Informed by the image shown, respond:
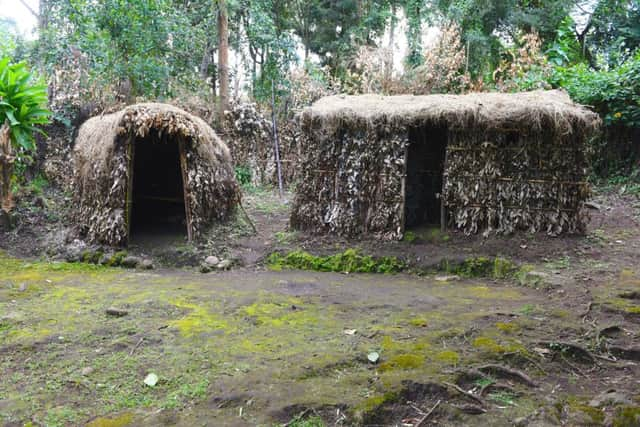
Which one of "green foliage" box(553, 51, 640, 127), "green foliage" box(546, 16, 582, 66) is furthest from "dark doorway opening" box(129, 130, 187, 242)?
"green foliage" box(546, 16, 582, 66)

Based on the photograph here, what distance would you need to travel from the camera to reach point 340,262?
6.73 metres

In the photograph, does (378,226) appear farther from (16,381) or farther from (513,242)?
(16,381)

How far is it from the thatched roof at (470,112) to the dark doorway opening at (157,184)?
313 cm

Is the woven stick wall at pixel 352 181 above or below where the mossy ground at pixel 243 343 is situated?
above

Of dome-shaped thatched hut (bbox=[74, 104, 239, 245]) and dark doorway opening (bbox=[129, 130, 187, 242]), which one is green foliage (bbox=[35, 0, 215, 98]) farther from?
dome-shaped thatched hut (bbox=[74, 104, 239, 245])

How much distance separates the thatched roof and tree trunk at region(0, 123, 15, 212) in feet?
14.7

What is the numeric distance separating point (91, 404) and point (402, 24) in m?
17.8

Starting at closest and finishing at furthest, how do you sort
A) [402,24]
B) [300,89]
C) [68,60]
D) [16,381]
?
1. [16,381]
2. [68,60]
3. [300,89]
4. [402,24]

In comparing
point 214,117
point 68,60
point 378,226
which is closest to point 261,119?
point 214,117

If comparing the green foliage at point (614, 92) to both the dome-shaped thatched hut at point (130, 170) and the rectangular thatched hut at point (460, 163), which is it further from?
the dome-shaped thatched hut at point (130, 170)

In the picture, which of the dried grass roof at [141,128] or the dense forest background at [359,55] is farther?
the dense forest background at [359,55]

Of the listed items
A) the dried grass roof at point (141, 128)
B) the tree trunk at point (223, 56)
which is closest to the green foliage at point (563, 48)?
the tree trunk at point (223, 56)

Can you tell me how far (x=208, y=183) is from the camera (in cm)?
751

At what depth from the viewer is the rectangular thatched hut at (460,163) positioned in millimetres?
6754
